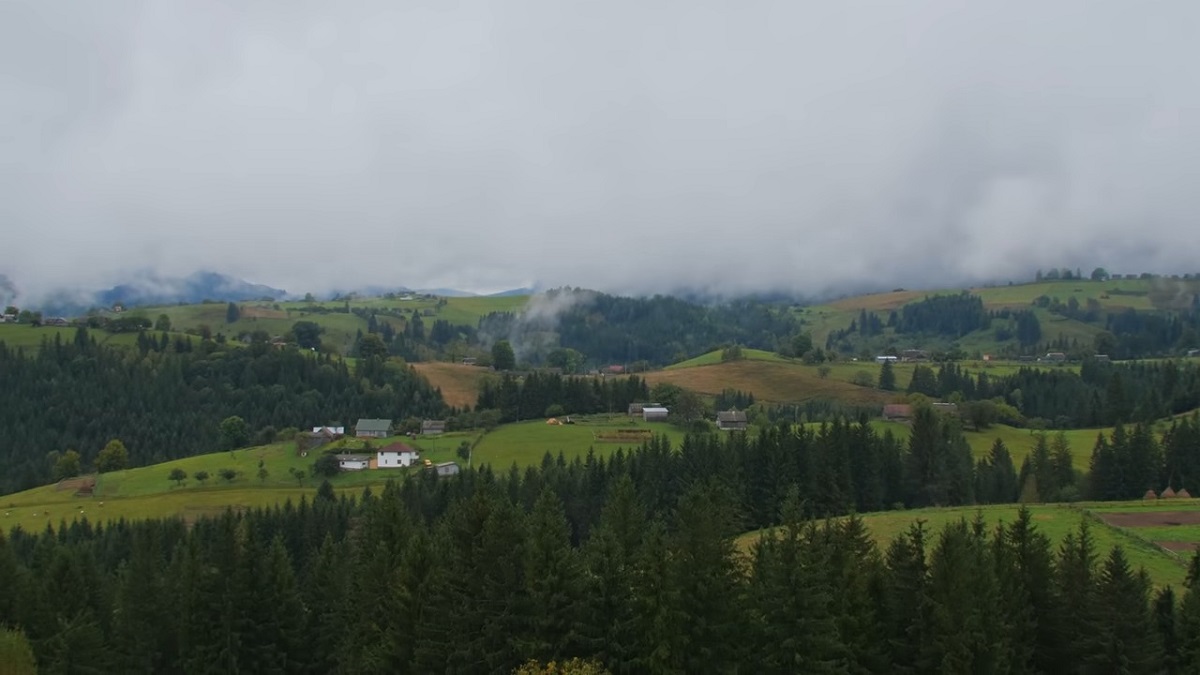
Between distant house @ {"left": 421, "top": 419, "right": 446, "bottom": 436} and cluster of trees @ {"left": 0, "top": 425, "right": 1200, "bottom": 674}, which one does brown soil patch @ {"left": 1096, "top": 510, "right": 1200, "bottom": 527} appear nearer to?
cluster of trees @ {"left": 0, "top": 425, "right": 1200, "bottom": 674}

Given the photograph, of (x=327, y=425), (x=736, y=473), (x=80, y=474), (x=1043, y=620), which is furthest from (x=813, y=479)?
(x=80, y=474)

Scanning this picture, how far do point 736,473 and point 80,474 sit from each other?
431ft

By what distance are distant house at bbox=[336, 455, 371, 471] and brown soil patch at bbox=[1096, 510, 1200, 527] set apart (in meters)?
102

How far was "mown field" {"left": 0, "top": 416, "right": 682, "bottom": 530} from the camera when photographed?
11731cm

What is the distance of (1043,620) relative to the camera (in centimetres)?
4100

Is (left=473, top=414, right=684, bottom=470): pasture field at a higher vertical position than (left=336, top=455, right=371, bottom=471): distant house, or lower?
higher

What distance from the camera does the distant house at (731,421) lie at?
155125 mm

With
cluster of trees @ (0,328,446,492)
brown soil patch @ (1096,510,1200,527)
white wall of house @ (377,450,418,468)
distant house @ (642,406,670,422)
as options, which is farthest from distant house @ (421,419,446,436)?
brown soil patch @ (1096,510,1200,527)

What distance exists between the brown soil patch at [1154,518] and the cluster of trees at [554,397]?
110495mm

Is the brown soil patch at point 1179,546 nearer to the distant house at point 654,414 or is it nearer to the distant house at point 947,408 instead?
the distant house at point 947,408

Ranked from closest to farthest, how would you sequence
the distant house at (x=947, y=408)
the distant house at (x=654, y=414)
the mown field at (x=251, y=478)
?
the mown field at (x=251, y=478) < the distant house at (x=947, y=408) < the distant house at (x=654, y=414)

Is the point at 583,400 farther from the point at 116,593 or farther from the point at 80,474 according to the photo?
the point at 116,593

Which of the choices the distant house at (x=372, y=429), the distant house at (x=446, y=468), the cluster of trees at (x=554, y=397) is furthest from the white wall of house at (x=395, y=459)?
the cluster of trees at (x=554, y=397)

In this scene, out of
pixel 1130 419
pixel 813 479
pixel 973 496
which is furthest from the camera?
pixel 1130 419
